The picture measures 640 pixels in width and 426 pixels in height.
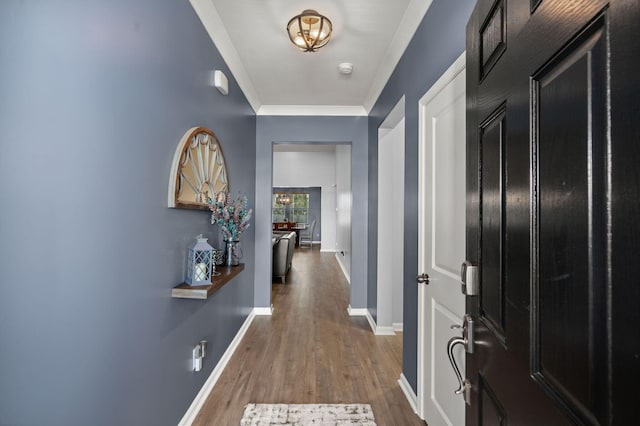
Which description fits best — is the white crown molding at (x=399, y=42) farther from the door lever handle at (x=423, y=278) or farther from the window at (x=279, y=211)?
the window at (x=279, y=211)

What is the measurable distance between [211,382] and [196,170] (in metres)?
1.52

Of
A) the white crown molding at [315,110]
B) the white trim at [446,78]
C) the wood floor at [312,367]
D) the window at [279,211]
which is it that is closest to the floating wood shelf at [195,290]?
the wood floor at [312,367]

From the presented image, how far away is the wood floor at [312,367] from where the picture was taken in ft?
6.87

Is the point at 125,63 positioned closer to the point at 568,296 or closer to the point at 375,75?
the point at 568,296

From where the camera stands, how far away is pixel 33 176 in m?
0.84

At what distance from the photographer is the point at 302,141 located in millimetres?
3961

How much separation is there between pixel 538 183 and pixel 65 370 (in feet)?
4.33

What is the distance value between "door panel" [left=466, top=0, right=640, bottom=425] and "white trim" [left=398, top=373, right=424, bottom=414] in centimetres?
140

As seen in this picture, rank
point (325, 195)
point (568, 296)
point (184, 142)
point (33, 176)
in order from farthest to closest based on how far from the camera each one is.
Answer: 1. point (325, 195)
2. point (184, 142)
3. point (33, 176)
4. point (568, 296)

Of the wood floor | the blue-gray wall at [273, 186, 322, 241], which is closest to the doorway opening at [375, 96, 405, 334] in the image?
the wood floor

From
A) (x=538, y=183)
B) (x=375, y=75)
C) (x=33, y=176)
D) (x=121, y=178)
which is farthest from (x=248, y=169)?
(x=538, y=183)

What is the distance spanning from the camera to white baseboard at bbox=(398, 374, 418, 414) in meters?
2.01

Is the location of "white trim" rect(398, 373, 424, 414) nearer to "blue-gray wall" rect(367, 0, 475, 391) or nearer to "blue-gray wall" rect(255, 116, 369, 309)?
"blue-gray wall" rect(367, 0, 475, 391)

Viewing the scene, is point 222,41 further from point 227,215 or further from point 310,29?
point 227,215
